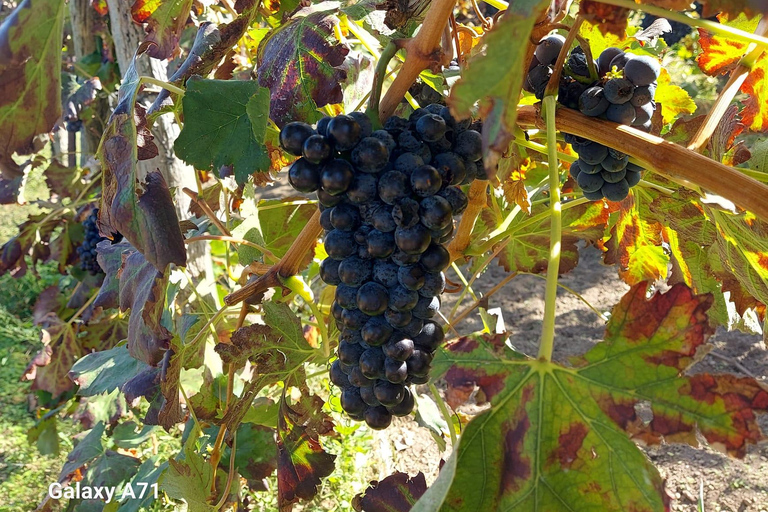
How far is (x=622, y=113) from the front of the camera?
84cm

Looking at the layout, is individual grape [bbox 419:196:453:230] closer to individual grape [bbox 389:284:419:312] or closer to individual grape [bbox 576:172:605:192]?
individual grape [bbox 389:284:419:312]

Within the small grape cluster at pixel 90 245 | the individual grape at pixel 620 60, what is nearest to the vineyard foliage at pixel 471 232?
the individual grape at pixel 620 60

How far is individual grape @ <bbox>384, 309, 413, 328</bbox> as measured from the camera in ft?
2.66

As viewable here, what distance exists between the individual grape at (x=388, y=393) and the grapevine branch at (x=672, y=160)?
43 centimetres

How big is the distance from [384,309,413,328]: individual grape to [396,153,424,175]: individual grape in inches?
7.4

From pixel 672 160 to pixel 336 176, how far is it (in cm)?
40

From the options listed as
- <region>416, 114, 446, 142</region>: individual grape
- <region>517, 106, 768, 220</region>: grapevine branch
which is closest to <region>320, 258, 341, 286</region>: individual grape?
<region>416, 114, 446, 142</region>: individual grape

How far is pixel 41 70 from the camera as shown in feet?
3.04

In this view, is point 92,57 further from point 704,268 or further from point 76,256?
point 704,268

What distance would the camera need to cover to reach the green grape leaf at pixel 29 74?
2.97 feet

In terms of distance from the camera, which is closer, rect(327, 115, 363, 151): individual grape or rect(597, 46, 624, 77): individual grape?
rect(327, 115, 363, 151): individual grape

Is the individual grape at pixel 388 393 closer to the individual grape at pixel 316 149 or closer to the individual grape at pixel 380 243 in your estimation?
the individual grape at pixel 380 243

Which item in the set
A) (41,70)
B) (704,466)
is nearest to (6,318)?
(41,70)

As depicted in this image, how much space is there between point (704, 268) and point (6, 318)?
460 cm
